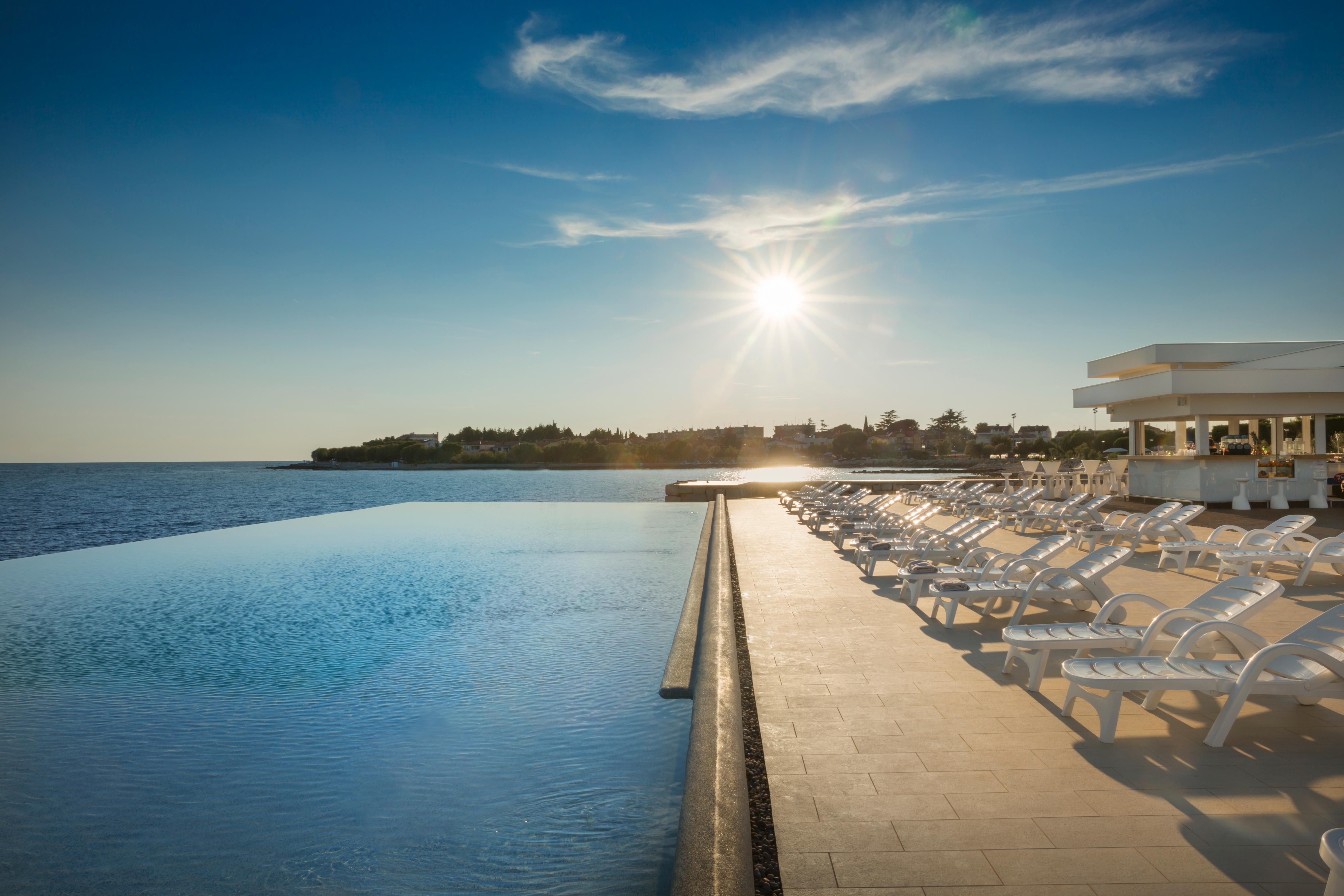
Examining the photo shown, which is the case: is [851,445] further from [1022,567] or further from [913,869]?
[913,869]

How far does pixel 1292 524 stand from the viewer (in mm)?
8203

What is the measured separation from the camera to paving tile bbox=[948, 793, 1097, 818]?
8.96ft

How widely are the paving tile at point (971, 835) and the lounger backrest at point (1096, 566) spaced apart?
3.63 metres

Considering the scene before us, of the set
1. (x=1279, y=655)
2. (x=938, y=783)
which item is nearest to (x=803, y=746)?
(x=938, y=783)

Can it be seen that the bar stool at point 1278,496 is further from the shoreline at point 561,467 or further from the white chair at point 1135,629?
the shoreline at point 561,467

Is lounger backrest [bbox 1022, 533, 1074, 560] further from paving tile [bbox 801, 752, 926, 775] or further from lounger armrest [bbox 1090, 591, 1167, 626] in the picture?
paving tile [bbox 801, 752, 926, 775]

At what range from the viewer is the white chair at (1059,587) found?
18.8ft

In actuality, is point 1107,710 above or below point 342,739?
above

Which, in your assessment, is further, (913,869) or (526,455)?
(526,455)

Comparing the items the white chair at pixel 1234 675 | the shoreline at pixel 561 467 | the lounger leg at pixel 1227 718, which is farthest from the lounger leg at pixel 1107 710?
the shoreline at pixel 561 467

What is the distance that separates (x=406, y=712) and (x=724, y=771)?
3.08 metres

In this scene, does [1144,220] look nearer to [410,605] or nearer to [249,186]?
[410,605]

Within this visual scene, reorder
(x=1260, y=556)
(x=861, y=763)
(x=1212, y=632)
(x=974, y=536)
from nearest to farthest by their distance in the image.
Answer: (x=861, y=763), (x=1212, y=632), (x=1260, y=556), (x=974, y=536)

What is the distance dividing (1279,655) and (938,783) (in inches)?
71.1
